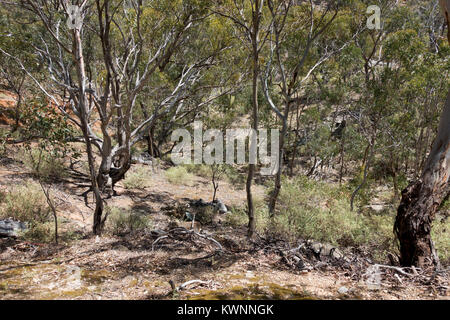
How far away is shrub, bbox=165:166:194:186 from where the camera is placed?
1251 cm

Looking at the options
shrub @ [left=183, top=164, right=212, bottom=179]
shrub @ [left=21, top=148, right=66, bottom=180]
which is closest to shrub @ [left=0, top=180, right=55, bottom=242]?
shrub @ [left=21, top=148, right=66, bottom=180]

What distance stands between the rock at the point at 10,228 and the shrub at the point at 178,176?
759 centimetres

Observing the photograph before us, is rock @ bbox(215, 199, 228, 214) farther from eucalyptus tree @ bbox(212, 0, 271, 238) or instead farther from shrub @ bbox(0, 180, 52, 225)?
shrub @ bbox(0, 180, 52, 225)

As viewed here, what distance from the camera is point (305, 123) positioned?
1728 cm

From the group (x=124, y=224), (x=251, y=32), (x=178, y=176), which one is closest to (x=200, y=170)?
(x=178, y=176)

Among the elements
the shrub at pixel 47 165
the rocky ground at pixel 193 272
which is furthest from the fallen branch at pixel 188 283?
the shrub at pixel 47 165

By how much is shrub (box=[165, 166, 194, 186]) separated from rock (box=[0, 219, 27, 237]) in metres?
7.59

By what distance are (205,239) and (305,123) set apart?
44.9ft

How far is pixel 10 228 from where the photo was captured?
4.79 meters

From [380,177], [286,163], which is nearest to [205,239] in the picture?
[380,177]

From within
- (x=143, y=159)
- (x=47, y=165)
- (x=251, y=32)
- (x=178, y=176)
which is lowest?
(x=178, y=176)

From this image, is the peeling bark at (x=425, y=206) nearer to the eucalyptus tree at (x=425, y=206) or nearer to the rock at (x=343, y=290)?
the eucalyptus tree at (x=425, y=206)

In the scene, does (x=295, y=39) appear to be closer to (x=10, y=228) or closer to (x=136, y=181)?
(x=136, y=181)

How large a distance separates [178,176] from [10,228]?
26.2 feet
